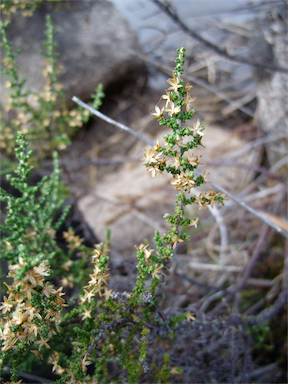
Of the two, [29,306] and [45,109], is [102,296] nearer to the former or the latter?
[29,306]

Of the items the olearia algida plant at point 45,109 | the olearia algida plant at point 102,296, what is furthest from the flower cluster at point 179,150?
the olearia algida plant at point 45,109

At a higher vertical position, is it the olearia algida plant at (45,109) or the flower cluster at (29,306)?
the olearia algida plant at (45,109)

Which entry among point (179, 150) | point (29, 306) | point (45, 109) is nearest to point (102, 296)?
point (29, 306)

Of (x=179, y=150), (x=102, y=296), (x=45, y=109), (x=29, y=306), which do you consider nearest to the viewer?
(x=29, y=306)

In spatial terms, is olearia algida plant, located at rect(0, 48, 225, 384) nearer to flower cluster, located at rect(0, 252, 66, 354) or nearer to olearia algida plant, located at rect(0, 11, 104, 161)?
flower cluster, located at rect(0, 252, 66, 354)

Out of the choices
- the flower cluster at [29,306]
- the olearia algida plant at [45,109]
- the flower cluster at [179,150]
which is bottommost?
the flower cluster at [29,306]

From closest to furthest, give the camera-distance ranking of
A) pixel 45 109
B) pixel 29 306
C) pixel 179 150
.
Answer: pixel 29 306
pixel 179 150
pixel 45 109

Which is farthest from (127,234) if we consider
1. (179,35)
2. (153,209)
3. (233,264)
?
(179,35)

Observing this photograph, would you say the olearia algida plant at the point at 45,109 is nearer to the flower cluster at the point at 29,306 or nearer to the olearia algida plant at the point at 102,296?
the olearia algida plant at the point at 102,296

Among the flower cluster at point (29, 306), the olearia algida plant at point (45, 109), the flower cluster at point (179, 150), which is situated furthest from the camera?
the olearia algida plant at point (45, 109)

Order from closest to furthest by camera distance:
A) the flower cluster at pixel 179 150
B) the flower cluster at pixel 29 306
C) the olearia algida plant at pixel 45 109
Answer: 1. the flower cluster at pixel 29 306
2. the flower cluster at pixel 179 150
3. the olearia algida plant at pixel 45 109

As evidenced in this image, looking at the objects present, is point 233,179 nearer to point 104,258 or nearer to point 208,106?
point 208,106
